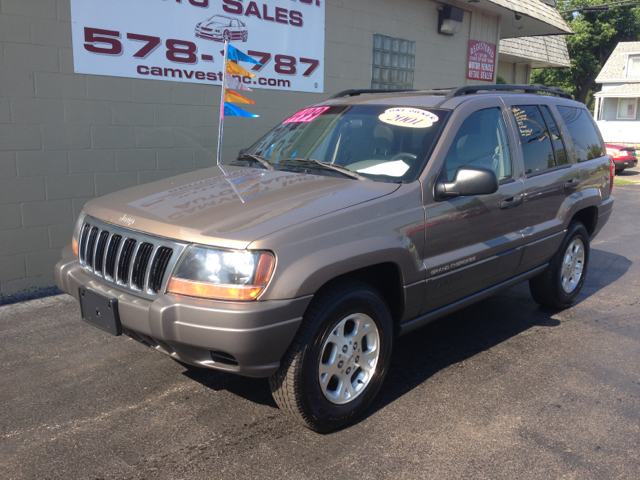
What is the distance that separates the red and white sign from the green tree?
33.0m

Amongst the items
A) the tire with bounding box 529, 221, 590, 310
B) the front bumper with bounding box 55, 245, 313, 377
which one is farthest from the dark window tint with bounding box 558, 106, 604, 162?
the front bumper with bounding box 55, 245, 313, 377

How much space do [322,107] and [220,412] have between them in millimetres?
2471

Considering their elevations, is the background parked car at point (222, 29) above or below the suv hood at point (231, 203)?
above

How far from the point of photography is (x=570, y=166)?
486 cm

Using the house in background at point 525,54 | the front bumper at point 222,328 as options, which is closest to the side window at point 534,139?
the front bumper at point 222,328

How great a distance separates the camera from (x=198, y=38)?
6562mm

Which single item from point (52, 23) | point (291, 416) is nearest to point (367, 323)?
point (291, 416)

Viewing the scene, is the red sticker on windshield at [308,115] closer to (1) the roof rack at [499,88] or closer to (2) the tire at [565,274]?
(1) the roof rack at [499,88]

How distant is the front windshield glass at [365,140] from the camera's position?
3.61 m

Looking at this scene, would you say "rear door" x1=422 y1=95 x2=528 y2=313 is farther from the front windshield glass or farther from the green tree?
the green tree

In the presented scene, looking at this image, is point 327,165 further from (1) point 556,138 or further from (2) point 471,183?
(1) point 556,138

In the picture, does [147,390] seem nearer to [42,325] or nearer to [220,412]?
[220,412]

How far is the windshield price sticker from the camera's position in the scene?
3.78m

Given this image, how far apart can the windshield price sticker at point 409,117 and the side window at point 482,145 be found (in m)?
0.22
